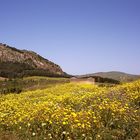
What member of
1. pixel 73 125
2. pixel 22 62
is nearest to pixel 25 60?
pixel 22 62

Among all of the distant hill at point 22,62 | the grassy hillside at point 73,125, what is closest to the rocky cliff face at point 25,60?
the distant hill at point 22,62

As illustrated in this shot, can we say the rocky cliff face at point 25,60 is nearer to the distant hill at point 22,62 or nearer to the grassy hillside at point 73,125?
the distant hill at point 22,62

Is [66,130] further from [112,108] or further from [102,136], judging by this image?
[112,108]

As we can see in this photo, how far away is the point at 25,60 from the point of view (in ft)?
208

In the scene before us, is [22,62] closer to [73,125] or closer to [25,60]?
[25,60]

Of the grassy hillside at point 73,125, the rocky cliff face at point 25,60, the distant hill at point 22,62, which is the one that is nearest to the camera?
the grassy hillside at point 73,125

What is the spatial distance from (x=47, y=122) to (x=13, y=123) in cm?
135

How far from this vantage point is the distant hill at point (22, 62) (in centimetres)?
5728

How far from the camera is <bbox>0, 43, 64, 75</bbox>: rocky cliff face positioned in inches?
2363

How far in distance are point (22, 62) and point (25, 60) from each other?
1.14 metres

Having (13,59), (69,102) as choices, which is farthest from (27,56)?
(69,102)

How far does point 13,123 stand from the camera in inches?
450

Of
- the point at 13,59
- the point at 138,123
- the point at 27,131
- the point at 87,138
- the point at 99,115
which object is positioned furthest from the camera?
the point at 13,59

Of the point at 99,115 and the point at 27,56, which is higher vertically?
the point at 27,56
